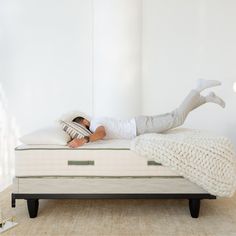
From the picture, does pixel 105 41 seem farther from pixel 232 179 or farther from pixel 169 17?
pixel 232 179

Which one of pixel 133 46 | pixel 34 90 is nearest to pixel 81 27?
pixel 133 46

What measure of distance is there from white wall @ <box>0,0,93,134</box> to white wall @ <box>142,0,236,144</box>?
72 centimetres

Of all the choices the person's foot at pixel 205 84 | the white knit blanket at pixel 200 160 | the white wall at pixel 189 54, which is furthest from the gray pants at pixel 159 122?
the white wall at pixel 189 54

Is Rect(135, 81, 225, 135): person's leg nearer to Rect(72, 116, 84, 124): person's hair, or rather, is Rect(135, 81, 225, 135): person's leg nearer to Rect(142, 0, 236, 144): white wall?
Rect(72, 116, 84, 124): person's hair

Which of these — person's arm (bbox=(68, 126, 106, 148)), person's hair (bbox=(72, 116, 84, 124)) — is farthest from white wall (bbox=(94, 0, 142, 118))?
person's arm (bbox=(68, 126, 106, 148))

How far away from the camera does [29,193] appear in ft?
7.61

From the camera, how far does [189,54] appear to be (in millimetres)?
4156

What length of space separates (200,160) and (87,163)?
2.41ft

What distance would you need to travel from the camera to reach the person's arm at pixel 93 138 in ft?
7.75

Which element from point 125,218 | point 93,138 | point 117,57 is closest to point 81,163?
point 93,138

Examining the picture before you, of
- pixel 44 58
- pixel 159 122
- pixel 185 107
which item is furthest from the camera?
pixel 44 58

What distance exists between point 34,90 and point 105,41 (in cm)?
101

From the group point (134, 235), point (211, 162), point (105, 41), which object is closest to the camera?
point (134, 235)

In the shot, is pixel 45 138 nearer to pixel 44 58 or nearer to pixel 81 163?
pixel 81 163
